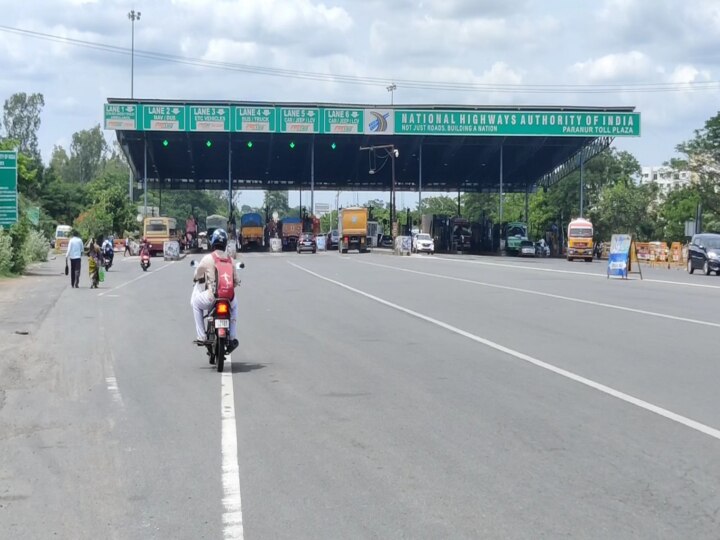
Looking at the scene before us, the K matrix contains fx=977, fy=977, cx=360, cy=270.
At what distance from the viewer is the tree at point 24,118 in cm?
12562

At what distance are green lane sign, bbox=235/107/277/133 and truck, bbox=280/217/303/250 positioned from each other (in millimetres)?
22265

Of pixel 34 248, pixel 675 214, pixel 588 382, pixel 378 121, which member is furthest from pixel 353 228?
pixel 588 382

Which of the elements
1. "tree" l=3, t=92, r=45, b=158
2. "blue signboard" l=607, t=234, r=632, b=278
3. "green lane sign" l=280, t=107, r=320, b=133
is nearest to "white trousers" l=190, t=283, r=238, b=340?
"blue signboard" l=607, t=234, r=632, b=278

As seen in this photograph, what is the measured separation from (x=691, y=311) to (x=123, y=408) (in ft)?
49.0

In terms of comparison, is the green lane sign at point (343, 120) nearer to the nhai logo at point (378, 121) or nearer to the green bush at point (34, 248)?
the nhai logo at point (378, 121)

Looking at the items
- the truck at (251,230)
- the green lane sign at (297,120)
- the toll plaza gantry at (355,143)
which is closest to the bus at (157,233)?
the toll plaza gantry at (355,143)

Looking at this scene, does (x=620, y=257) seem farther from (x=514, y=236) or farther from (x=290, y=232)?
(x=290, y=232)

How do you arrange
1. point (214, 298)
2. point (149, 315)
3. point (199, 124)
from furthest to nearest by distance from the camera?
point (199, 124), point (149, 315), point (214, 298)

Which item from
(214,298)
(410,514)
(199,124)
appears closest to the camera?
(410,514)

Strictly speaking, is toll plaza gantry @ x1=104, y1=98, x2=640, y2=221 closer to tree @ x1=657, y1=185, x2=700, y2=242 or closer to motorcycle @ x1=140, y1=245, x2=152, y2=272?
tree @ x1=657, y1=185, x2=700, y2=242

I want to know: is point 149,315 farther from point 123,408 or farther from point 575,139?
point 575,139

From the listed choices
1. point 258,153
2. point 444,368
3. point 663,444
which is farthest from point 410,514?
point 258,153

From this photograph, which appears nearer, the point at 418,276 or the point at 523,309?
the point at 523,309

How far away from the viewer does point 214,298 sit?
12195 mm
